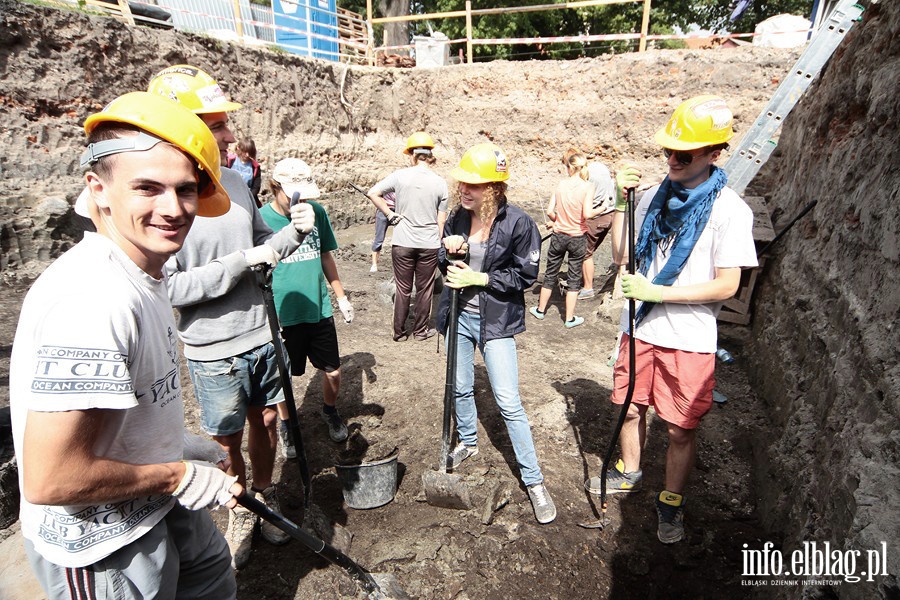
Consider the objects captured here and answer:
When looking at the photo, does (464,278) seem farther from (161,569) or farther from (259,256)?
(161,569)

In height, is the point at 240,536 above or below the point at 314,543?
below

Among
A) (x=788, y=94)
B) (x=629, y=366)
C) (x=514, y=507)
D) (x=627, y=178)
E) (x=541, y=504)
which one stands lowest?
(x=514, y=507)

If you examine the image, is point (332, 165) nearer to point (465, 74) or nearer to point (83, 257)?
point (465, 74)

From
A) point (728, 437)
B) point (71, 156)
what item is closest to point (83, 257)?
point (728, 437)

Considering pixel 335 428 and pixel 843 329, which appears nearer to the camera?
pixel 843 329

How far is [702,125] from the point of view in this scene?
2420 millimetres

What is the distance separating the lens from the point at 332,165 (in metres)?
12.9

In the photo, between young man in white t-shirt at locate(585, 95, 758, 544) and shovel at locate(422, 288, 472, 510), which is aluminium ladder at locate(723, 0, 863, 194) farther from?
shovel at locate(422, 288, 472, 510)

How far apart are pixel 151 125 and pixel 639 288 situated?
7.58 ft

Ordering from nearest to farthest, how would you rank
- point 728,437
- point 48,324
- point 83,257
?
point 48,324, point 83,257, point 728,437

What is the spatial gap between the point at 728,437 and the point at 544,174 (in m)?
10.4

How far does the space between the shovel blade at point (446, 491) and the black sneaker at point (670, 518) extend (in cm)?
116

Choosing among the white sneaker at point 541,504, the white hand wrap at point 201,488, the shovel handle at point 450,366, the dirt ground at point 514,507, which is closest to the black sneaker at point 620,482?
the dirt ground at point 514,507

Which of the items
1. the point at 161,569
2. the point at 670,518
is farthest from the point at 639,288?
the point at 161,569
